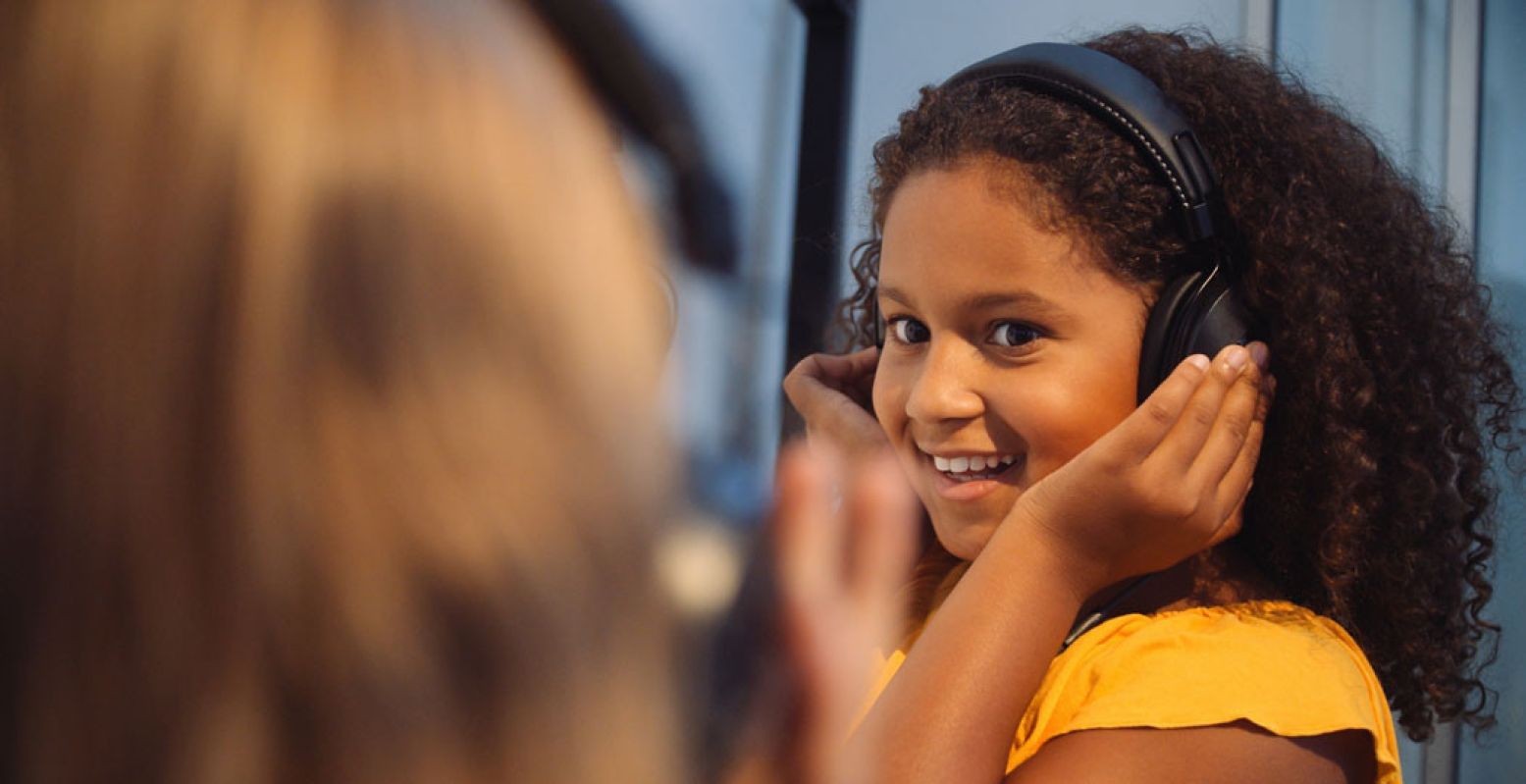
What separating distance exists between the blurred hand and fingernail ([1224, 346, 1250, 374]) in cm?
38

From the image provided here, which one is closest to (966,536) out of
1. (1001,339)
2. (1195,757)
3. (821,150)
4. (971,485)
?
(971,485)

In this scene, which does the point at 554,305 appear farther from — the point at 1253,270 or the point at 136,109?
the point at 1253,270

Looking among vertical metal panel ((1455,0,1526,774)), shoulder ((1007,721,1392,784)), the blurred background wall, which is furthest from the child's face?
vertical metal panel ((1455,0,1526,774))

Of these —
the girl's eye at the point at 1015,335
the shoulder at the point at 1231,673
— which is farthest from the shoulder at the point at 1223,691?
the girl's eye at the point at 1015,335

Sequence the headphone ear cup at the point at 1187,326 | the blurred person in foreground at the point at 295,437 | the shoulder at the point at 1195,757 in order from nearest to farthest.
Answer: the blurred person in foreground at the point at 295,437, the shoulder at the point at 1195,757, the headphone ear cup at the point at 1187,326

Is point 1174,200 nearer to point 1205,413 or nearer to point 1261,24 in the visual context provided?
point 1205,413

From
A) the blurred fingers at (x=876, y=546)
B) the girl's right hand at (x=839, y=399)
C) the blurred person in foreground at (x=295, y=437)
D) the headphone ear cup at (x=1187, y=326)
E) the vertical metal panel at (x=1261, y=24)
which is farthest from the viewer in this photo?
the vertical metal panel at (x=1261, y=24)

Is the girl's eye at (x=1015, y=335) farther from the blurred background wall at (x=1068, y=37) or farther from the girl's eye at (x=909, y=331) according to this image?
the blurred background wall at (x=1068, y=37)

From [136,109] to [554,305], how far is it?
0.13 meters

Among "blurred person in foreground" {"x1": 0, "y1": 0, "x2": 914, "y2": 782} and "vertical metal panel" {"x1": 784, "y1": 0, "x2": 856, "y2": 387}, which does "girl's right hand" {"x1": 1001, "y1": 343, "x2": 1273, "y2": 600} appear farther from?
"vertical metal panel" {"x1": 784, "y1": 0, "x2": 856, "y2": 387}

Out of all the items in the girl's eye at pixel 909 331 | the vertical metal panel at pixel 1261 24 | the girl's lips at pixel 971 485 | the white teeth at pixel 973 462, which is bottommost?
the girl's lips at pixel 971 485

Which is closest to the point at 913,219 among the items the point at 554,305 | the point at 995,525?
the point at 995,525

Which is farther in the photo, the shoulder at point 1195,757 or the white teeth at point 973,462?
the white teeth at point 973,462

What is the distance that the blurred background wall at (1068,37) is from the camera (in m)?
1.58
